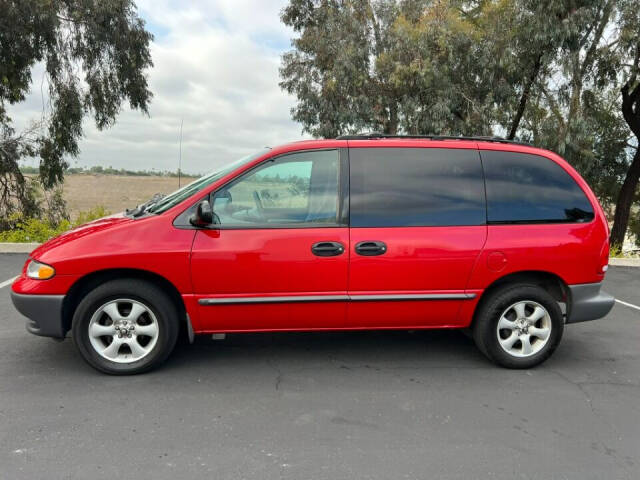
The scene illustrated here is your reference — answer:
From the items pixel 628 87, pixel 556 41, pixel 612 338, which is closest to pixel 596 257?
pixel 612 338

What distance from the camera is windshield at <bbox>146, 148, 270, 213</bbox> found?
13.1 feet

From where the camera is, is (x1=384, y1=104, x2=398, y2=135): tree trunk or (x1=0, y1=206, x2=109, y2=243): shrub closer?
(x1=0, y1=206, x2=109, y2=243): shrub

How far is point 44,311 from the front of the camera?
3.73 meters

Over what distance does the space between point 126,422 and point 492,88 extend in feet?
47.1

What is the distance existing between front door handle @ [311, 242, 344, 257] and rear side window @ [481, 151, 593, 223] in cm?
123

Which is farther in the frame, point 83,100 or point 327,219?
point 83,100

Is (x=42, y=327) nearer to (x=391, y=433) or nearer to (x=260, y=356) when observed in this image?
(x=260, y=356)

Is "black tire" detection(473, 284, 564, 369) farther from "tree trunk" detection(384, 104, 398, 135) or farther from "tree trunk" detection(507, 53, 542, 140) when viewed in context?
"tree trunk" detection(384, 104, 398, 135)

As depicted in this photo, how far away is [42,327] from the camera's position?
12.3ft

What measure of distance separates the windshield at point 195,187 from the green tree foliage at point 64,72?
10.5 m

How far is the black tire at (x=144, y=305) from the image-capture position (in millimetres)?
3721

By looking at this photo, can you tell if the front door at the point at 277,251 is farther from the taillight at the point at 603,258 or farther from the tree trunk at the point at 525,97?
the tree trunk at the point at 525,97

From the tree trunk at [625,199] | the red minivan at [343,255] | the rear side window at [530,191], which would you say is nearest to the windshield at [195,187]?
the red minivan at [343,255]

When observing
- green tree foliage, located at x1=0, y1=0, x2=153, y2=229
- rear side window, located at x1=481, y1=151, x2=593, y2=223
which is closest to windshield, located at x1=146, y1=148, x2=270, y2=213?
rear side window, located at x1=481, y1=151, x2=593, y2=223
